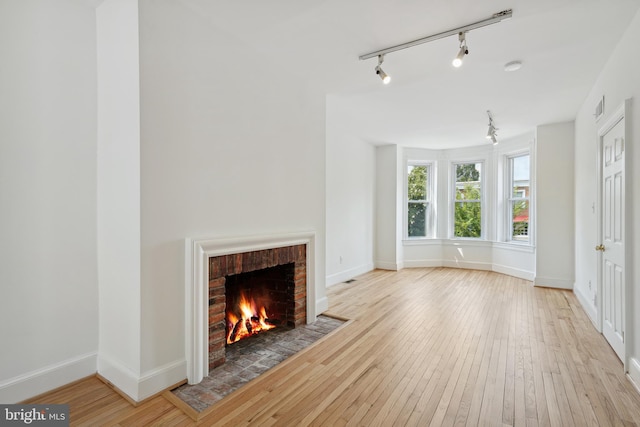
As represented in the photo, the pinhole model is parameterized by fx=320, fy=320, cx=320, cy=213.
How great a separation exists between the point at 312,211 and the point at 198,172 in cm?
148

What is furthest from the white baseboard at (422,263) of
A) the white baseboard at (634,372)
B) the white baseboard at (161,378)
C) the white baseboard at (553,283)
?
the white baseboard at (161,378)

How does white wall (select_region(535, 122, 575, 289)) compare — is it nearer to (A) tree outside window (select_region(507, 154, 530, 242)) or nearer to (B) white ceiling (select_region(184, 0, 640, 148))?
(B) white ceiling (select_region(184, 0, 640, 148))

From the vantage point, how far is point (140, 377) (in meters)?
2.08

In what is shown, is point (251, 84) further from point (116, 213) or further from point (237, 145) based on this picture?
point (116, 213)

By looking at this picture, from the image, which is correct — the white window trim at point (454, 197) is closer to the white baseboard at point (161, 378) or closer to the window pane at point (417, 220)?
the window pane at point (417, 220)

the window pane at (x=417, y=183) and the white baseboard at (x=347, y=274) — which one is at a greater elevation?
the window pane at (x=417, y=183)

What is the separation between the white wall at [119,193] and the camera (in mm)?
2082

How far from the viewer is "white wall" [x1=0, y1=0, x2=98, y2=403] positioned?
199 cm

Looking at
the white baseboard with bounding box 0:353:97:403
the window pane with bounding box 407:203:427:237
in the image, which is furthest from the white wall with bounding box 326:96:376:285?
the white baseboard with bounding box 0:353:97:403

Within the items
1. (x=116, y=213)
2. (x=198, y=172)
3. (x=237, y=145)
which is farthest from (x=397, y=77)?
(x=116, y=213)

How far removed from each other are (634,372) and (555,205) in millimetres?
3446

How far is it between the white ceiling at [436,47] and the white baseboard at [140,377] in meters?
2.56

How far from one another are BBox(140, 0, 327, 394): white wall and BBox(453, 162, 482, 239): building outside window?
5.07 meters

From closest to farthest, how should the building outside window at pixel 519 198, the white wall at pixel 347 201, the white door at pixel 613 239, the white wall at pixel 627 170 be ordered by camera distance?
the white wall at pixel 627 170
the white door at pixel 613 239
the white wall at pixel 347 201
the building outside window at pixel 519 198
